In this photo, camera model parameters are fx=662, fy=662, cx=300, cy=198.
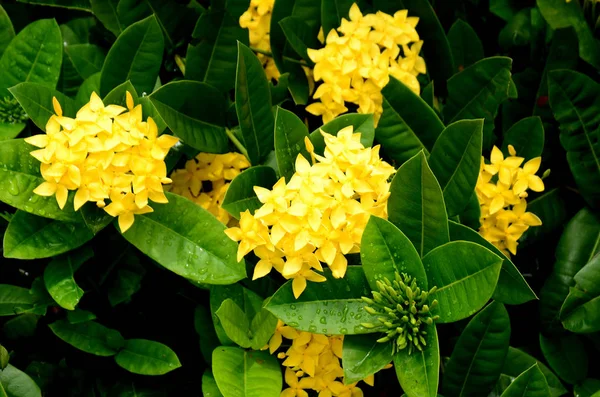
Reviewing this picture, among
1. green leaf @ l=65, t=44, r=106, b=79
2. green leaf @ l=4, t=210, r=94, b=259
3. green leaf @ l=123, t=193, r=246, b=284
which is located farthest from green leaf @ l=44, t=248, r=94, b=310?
green leaf @ l=65, t=44, r=106, b=79

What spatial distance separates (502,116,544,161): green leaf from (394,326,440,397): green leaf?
0.63m

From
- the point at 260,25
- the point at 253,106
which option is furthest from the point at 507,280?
the point at 260,25

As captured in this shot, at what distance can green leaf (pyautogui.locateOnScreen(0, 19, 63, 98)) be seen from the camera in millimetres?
1583

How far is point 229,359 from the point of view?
1.35m

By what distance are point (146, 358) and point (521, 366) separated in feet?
2.74

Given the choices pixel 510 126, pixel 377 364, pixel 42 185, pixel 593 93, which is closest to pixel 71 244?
pixel 42 185

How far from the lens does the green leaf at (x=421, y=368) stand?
1.14 metres

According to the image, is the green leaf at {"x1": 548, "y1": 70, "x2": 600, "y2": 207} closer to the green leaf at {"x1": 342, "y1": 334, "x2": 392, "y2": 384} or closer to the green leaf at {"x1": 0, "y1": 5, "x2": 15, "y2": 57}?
the green leaf at {"x1": 342, "y1": 334, "x2": 392, "y2": 384}

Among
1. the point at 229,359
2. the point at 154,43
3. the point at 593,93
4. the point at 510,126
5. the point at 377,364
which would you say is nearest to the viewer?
the point at 377,364

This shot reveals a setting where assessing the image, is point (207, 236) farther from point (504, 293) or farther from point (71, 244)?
point (504, 293)

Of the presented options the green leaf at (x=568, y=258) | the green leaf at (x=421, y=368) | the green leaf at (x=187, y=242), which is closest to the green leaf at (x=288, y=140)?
the green leaf at (x=187, y=242)

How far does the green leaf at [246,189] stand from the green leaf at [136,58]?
1.16 ft

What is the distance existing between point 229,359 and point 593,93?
108 centimetres

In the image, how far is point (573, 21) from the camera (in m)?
1.68
